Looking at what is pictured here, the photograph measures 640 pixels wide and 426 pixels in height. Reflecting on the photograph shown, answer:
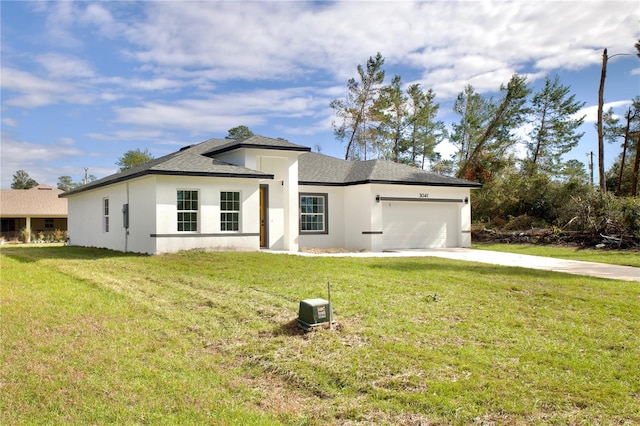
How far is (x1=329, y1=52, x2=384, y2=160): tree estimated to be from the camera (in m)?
40.7

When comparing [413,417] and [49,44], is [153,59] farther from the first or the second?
[413,417]

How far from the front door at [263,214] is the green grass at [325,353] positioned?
8303 mm

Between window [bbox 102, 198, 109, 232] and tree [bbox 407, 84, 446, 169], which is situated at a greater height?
tree [bbox 407, 84, 446, 169]

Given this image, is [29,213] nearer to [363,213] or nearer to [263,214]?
[263,214]

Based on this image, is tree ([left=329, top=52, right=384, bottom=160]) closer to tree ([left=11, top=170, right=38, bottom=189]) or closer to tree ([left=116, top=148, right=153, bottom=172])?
tree ([left=116, top=148, right=153, bottom=172])

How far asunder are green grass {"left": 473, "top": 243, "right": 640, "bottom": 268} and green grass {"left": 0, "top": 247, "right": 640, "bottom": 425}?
596cm

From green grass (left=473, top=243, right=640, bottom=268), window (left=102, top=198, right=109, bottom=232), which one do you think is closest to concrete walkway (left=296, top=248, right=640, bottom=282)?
green grass (left=473, top=243, right=640, bottom=268)

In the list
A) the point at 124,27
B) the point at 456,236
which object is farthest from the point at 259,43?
the point at 456,236

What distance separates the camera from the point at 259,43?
17.8 meters

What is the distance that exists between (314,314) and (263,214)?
42.4ft

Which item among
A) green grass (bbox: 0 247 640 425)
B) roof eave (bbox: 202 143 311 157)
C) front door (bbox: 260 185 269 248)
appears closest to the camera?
green grass (bbox: 0 247 640 425)

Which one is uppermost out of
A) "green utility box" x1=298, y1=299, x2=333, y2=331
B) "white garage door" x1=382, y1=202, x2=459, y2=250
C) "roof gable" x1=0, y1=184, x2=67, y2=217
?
"roof gable" x1=0, y1=184, x2=67, y2=217

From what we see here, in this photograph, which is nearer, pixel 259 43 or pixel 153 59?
pixel 259 43

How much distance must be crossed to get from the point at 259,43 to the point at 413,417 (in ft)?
51.3
